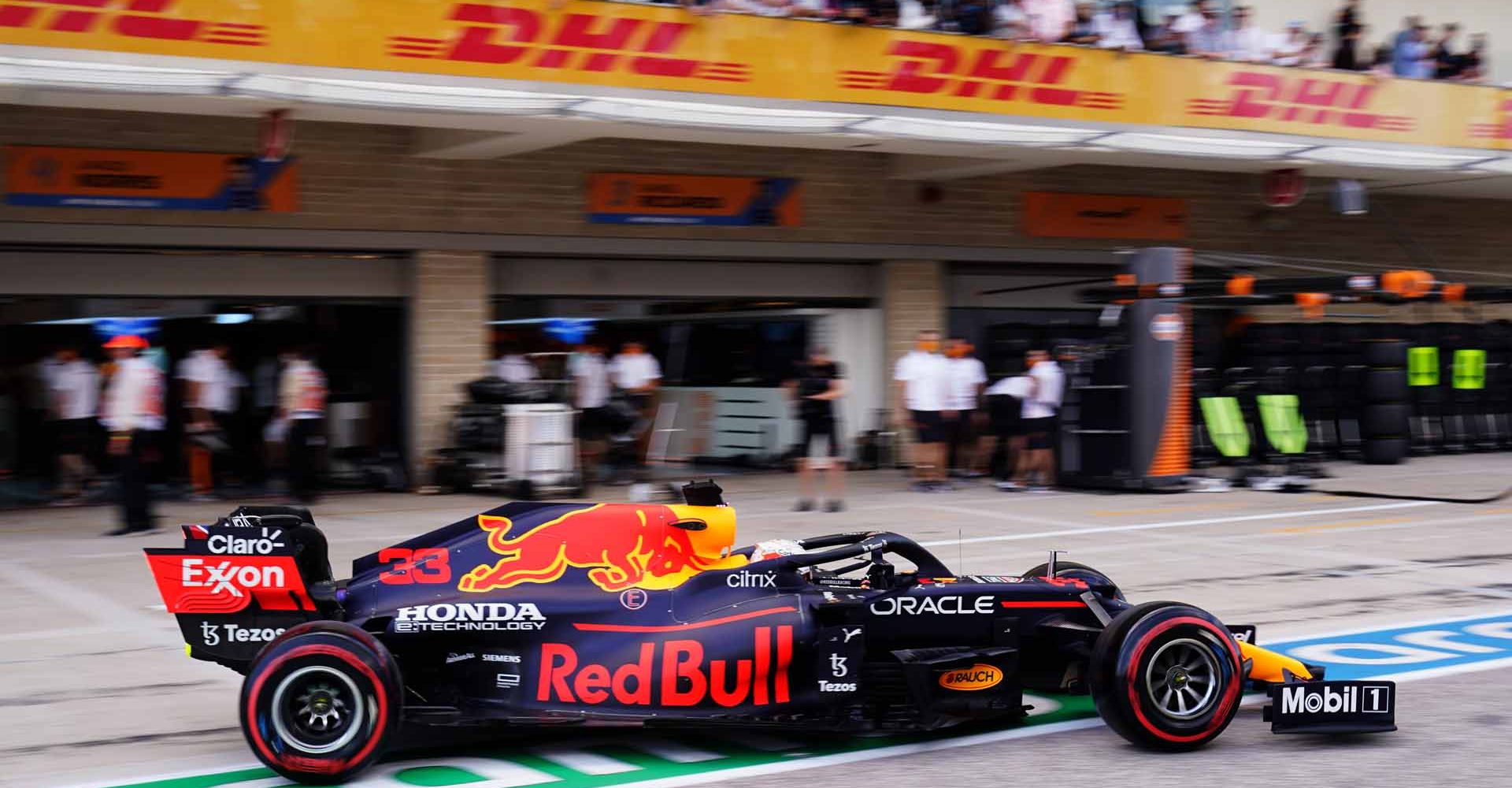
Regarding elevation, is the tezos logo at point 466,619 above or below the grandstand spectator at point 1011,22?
below

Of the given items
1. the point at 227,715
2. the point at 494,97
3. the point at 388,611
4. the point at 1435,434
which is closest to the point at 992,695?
the point at 388,611

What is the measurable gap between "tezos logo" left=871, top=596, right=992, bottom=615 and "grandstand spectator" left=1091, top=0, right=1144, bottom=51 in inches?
568

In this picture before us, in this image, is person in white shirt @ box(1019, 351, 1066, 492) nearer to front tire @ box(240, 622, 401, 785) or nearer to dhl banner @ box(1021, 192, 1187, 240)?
dhl banner @ box(1021, 192, 1187, 240)

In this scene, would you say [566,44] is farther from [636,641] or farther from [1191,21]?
[636,641]

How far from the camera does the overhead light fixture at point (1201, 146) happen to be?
18.7m

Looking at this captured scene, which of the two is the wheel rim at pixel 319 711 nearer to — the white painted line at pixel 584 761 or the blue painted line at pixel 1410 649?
the white painted line at pixel 584 761

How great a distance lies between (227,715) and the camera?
6.95 meters

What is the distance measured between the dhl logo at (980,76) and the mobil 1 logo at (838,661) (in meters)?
12.1

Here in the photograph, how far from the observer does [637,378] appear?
18281 mm

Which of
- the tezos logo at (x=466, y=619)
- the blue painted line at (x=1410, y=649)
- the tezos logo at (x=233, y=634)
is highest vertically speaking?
the tezos logo at (x=466, y=619)

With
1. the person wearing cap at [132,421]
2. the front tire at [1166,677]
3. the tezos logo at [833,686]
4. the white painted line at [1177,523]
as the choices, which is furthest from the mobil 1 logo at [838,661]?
the person wearing cap at [132,421]

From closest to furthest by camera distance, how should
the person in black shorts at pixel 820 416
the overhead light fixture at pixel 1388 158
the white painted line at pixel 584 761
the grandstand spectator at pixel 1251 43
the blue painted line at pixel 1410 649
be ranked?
the white painted line at pixel 584 761, the blue painted line at pixel 1410 649, the person in black shorts at pixel 820 416, the overhead light fixture at pixel 1388 158, the grandstand spectator at pixel 1251 43

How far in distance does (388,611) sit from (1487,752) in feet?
14.1

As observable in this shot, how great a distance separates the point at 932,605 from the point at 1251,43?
1743 cm
